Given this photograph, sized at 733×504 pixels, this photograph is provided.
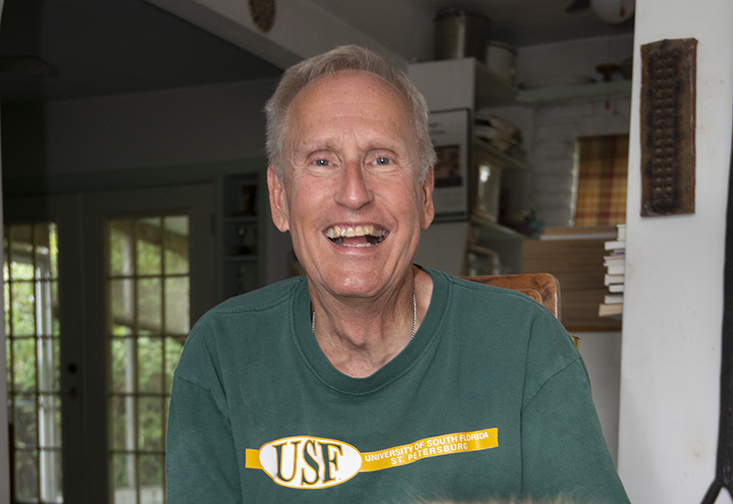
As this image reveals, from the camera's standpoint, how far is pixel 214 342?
1.14 meters

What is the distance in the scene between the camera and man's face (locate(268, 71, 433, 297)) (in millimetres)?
1063

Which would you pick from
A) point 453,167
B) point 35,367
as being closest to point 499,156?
point 453,167

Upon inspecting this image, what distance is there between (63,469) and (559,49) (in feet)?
15.1

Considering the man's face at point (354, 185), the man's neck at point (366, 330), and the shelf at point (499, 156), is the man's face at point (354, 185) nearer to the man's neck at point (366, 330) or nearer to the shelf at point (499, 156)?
the man's neck at point (366, 330)

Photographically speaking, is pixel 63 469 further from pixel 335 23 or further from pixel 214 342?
pixel 214 342

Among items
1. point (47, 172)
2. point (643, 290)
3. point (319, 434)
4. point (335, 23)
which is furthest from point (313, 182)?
point (47, 172)

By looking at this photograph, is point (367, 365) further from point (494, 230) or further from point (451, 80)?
point (494, 230)

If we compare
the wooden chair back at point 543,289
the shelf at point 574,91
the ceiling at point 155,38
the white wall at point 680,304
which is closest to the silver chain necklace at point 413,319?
the wooden chair back at point 543,289

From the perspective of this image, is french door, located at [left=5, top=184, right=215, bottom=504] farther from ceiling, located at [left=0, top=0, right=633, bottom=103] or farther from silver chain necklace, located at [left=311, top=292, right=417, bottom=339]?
silver chain necklace, located at [left=311, top=292, right=417, bottom=339]

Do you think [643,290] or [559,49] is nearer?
[643,290]

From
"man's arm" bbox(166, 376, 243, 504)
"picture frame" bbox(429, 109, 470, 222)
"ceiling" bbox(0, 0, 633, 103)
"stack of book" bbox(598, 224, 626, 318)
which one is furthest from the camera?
"picture frame" bbox(429, 109, 470, 222)

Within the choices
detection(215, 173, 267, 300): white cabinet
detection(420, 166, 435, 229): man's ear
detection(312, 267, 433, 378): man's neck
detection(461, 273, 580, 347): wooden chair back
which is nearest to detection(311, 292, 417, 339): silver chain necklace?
detection(312, 267, 433, 378): man's neck

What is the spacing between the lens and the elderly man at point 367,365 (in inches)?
38.9

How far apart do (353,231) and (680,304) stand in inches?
43.4
